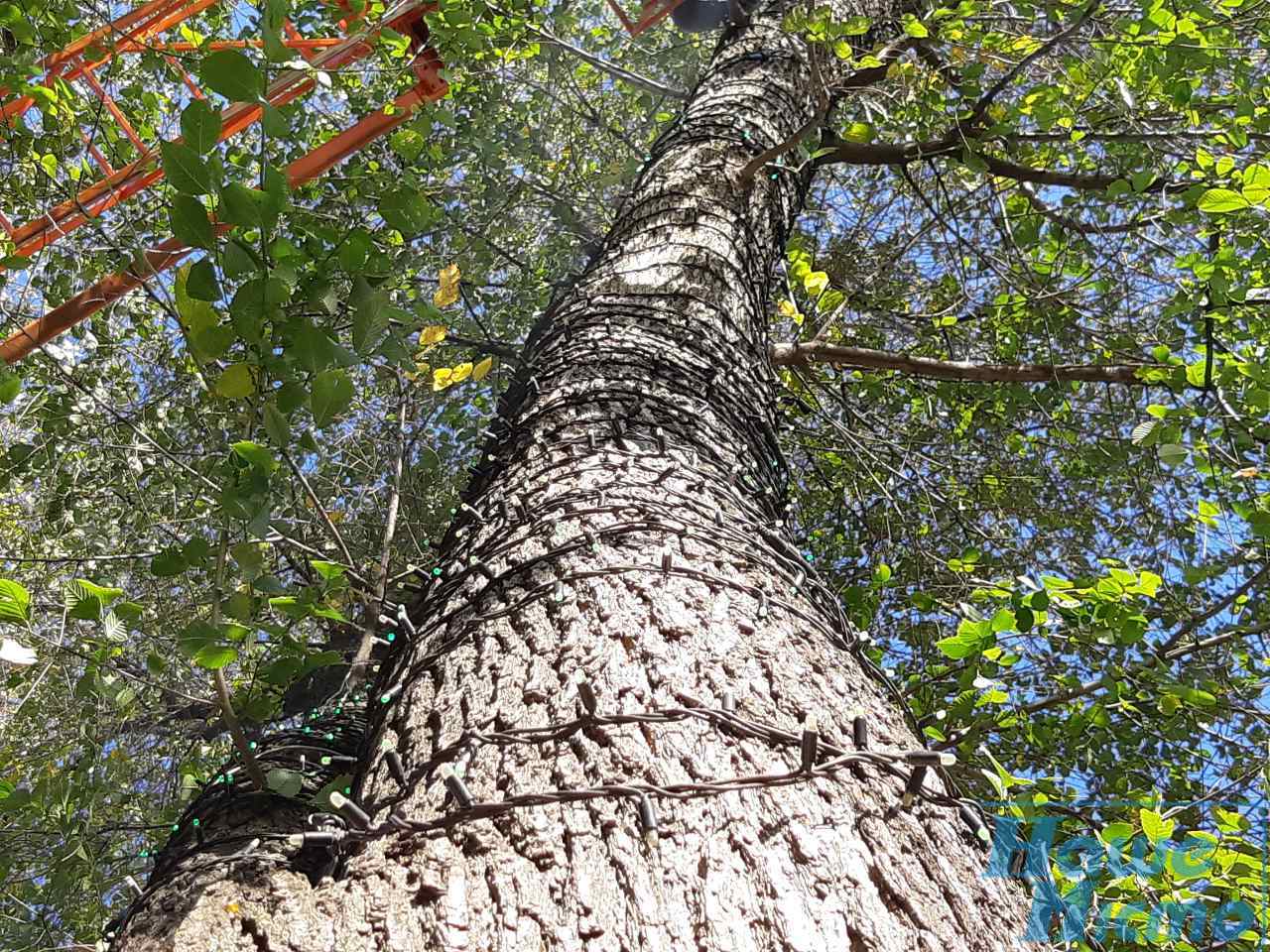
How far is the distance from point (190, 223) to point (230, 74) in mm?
182

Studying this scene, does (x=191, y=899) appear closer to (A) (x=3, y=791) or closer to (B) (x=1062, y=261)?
(A) (x=3, y=791)

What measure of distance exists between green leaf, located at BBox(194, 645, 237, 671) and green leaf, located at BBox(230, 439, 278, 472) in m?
0.23

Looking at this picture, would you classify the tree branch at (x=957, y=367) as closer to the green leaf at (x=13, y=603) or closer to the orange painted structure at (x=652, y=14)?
the green leaf at (x=13, y=603)

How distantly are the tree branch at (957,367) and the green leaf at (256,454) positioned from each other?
2.16 metres

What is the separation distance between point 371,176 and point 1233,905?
3.17m

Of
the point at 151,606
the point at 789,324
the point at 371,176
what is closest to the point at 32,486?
the point at 151,606

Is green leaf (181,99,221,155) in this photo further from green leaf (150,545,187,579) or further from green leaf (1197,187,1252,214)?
green leaf (1197,187,1252,214)

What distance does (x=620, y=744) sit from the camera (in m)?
1.03

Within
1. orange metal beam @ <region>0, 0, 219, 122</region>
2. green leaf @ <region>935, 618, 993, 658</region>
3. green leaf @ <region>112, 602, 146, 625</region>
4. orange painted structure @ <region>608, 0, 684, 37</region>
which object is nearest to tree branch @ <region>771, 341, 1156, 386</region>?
green leaf @ <region>935, 618, 993, 658</region>

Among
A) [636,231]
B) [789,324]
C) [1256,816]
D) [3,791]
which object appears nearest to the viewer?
[3,791]

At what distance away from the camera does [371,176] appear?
3.17 meters

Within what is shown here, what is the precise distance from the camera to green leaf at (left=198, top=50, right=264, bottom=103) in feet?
3.39

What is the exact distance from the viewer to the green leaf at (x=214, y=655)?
104 cm

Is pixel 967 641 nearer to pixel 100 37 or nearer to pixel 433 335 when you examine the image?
pixel 433 335
